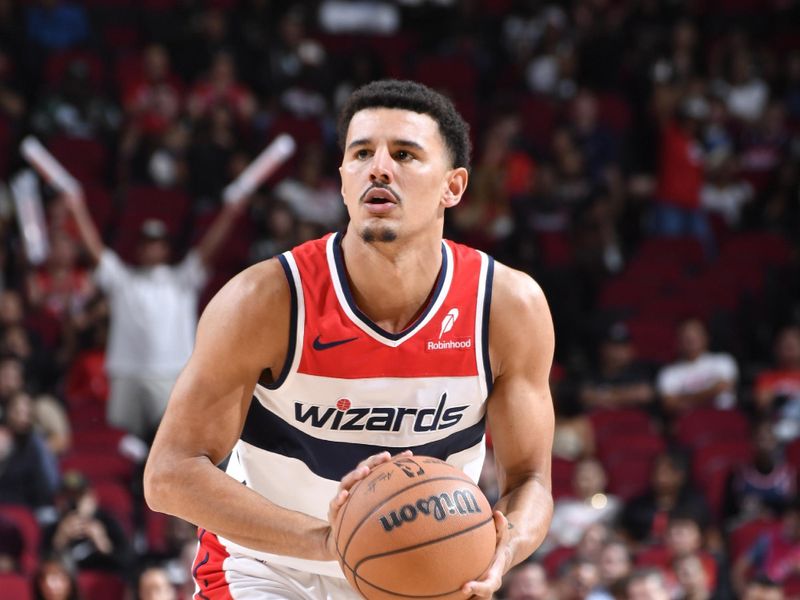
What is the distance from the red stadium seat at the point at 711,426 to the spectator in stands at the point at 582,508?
3.33 ft

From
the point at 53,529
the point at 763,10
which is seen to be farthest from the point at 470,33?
the point at 53,529

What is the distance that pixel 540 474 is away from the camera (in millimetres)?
3824

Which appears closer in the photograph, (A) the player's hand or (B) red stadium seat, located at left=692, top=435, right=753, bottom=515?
(A) the player's hand

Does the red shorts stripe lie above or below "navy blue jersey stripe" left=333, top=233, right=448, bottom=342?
below

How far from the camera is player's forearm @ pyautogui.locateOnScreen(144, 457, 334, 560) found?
3.35 meters

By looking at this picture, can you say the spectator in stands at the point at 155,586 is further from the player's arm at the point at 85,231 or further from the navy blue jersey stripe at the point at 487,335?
the navy blue jersey stripe at the point at 487,335

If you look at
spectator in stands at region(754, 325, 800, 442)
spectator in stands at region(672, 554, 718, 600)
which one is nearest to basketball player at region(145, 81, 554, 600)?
spectator in stands at region(672, 554, 718, 600)

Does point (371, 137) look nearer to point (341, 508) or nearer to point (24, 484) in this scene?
point (341, 508)

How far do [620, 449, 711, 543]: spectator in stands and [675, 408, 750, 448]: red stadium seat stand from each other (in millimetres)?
856

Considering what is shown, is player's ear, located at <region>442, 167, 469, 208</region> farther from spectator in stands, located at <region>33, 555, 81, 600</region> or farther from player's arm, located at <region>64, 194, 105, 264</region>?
player's arm, located at <region>64, 194, 105, 264</region>

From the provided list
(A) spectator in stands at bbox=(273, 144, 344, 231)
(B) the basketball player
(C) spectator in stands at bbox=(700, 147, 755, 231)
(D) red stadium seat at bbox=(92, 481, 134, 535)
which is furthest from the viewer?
(C) spectator in stands at bbox=(700, 147, 755, 231)

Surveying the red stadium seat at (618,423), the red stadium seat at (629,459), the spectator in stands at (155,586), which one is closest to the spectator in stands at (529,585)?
the red stadium seat at (629,459)

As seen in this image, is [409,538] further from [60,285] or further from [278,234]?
[278,234]

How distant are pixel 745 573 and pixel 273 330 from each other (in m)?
5.25
